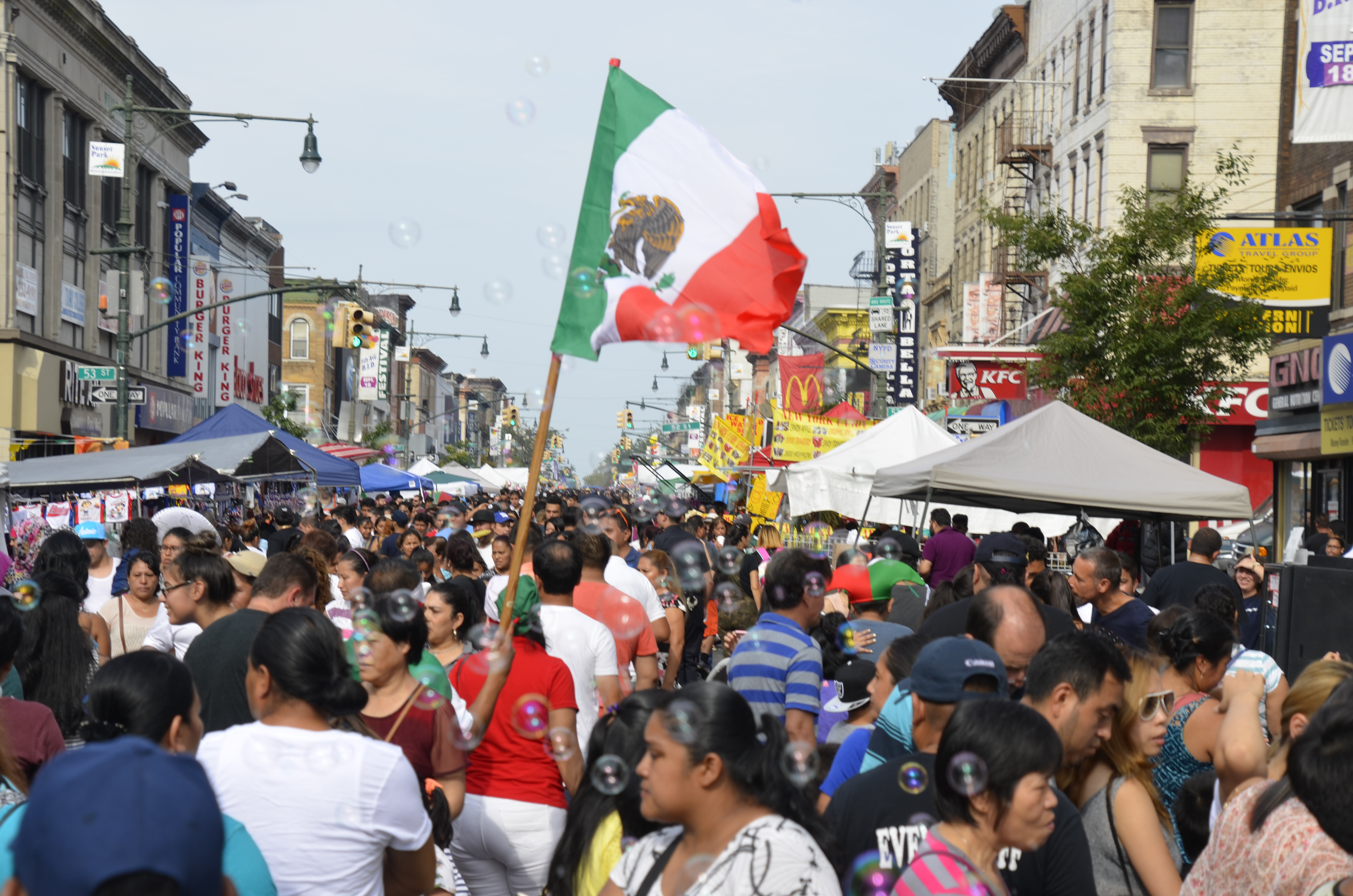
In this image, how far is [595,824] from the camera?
13.5 ft

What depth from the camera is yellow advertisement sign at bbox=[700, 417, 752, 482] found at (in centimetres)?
2916

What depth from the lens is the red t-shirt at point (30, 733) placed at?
4.52 meters

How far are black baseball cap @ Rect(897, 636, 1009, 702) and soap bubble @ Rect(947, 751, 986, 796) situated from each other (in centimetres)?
85

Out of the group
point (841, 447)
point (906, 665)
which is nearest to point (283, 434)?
point (841, 447)

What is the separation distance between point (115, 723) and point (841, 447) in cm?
1529

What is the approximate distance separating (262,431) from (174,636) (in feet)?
48.7

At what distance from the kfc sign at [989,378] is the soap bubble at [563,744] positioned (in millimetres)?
30154

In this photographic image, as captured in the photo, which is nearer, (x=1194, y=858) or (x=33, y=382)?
(x=1194, y=858)

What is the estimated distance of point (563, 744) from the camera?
5320 millimetres

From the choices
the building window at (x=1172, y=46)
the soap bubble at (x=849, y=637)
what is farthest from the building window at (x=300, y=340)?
the soap bubble at (x=849, y=637)

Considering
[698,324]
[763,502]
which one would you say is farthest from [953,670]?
[763,502]

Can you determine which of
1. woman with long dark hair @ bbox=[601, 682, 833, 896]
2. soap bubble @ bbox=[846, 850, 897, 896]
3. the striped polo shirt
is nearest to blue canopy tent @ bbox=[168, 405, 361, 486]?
the striped polo shirt

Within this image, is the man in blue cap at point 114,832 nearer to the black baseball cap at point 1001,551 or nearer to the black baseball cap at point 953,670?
the black baseball cap at point 953,670

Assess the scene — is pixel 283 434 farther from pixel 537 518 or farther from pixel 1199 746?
pixel 1199 746
